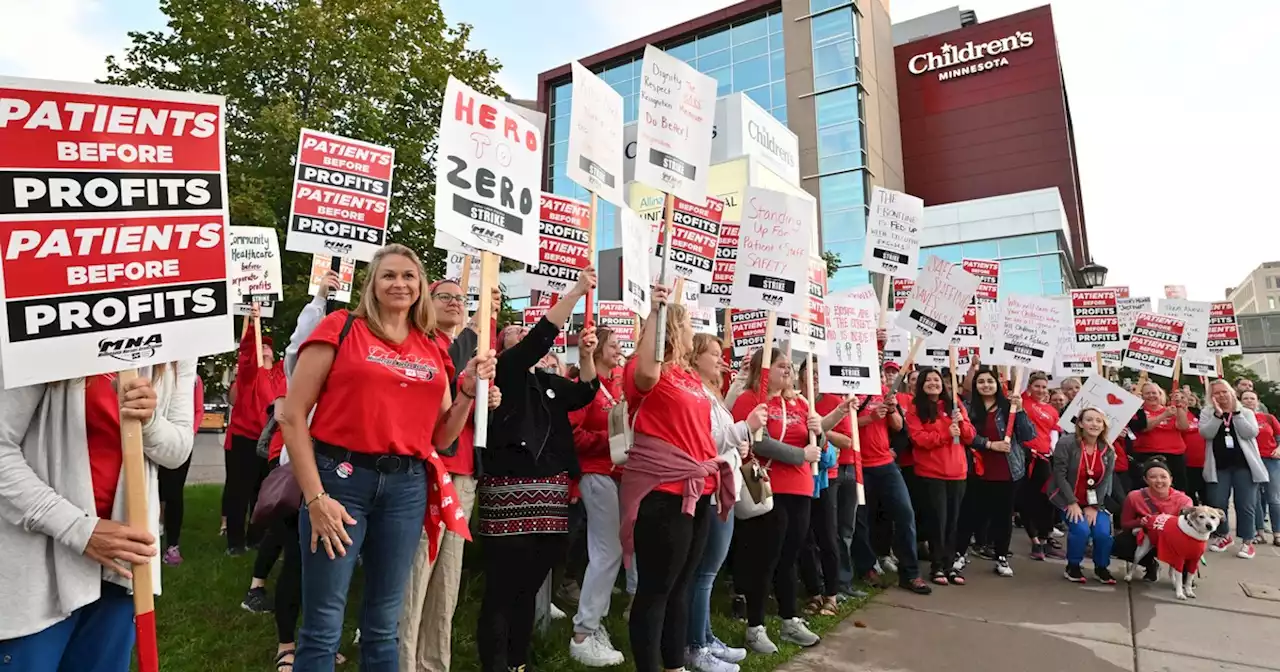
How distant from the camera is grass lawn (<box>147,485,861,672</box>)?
4.41 metres

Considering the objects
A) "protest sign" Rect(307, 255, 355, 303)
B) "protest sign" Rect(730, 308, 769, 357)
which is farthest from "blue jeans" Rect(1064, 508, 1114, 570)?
"protest sign" Rect(307, 255, 355, 303)

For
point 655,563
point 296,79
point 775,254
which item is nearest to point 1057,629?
point 775,254

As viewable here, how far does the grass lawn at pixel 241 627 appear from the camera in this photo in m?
4.41

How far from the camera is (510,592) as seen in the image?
387 centimetres

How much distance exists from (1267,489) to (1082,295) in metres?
3.41

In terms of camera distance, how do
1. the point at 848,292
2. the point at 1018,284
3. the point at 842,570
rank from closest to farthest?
1. the point at 842,570
2. the point at 848,292
3. the point at 1018,284

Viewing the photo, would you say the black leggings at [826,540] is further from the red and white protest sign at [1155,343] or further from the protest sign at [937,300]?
the red and white protest sign at [1155,343]

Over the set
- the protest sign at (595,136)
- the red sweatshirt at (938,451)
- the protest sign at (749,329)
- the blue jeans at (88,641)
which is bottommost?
the blue jeans at (88,641)

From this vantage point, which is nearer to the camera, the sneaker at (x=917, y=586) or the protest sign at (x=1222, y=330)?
the sneaker at (x=917, y=586)

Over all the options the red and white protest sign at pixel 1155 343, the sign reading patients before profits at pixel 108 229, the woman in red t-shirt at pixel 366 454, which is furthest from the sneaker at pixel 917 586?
the sign reading patients before profits at pixel 108 229

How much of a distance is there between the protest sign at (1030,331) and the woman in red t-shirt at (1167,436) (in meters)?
1.44

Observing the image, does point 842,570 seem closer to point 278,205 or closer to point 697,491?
point 697,491

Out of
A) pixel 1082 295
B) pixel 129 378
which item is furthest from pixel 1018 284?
pixel 129 378

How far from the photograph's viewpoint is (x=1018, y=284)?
109 feet
